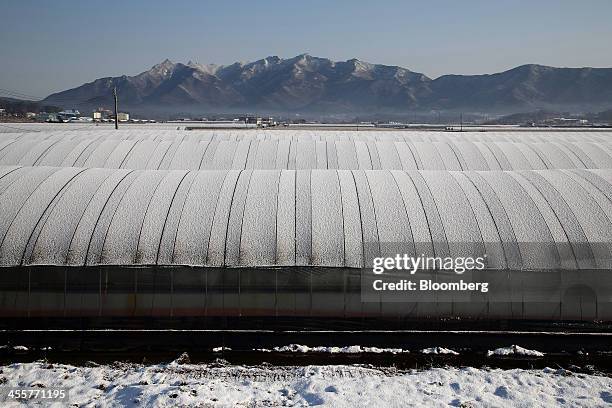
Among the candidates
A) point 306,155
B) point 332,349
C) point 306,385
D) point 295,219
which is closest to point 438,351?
point 332,349

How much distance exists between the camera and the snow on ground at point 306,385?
1078 cm

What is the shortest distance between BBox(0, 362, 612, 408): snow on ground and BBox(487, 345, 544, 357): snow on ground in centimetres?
68

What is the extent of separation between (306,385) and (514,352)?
18.7ft

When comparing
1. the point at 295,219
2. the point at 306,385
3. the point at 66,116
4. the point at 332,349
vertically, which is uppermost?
the point at 66,116

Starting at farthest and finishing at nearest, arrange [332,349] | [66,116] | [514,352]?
1. [66,116]
2. [332,349]
3. [514,352]

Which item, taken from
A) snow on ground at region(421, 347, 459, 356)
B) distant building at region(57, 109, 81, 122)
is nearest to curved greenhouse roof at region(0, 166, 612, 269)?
snow on ground at region(421, 347, 459, 356)

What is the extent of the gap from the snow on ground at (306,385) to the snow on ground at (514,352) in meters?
0.68

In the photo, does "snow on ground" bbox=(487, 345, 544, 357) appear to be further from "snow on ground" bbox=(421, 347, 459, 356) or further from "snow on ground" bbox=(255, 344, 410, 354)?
"snow on ground" bbox=(255, 344, 410, 354)

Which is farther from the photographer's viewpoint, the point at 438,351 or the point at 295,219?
the point at 295,219

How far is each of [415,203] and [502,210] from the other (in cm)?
261

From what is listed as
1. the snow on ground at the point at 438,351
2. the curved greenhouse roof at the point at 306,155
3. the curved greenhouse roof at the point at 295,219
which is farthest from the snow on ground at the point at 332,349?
the curved greenhouse roof at the point at 306,155

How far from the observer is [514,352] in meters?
12.9

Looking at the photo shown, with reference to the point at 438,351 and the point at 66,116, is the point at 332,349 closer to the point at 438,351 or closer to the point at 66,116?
the point at 438,351

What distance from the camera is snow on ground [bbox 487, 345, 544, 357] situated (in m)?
12.8
